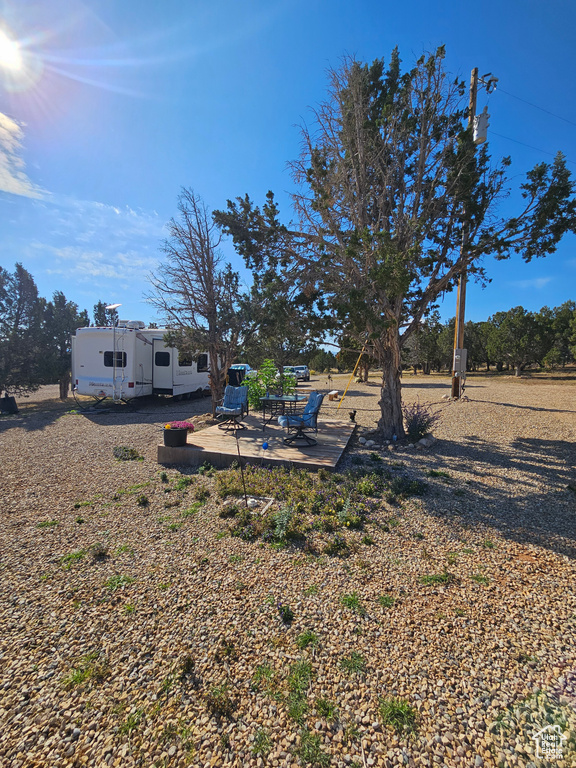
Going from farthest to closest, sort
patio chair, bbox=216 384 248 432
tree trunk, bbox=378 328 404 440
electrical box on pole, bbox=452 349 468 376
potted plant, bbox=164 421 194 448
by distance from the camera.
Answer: electrical box on pole, bbox=452 349 468 376 → patio chair, bbox=216 384 248 432 → tree trunk, bbox=378 328 404 440 → potted plant, bbox=164 421 194 448

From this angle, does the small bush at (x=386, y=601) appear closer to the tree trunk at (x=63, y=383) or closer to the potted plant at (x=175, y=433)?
the potted plant at (x=175, y=433)

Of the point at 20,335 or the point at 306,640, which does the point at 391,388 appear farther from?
the point at 20,335

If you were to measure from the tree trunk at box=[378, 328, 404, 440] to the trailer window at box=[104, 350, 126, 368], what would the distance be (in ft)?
30.5

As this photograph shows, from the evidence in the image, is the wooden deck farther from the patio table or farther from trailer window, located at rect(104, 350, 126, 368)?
trailer window, located at rect(104, 350, 126, 368)

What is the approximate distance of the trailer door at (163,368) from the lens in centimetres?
1330

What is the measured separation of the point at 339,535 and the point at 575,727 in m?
2.31

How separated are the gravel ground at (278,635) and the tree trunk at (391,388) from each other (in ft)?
10.4

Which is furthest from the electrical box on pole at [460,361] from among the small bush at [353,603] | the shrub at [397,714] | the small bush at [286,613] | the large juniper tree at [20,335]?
the large juniper tree at [20,335]

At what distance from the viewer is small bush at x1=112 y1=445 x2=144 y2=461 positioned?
23.0 feet

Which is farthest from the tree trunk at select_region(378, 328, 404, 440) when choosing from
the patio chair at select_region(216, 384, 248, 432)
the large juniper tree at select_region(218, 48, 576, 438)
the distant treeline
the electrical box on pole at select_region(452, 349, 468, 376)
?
the distant treeline

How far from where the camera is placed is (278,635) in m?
2.46

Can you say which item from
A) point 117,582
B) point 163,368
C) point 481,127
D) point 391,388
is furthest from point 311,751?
point 163,368

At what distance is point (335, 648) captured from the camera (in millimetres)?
2340

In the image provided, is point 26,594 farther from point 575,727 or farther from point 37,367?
point 37,367
